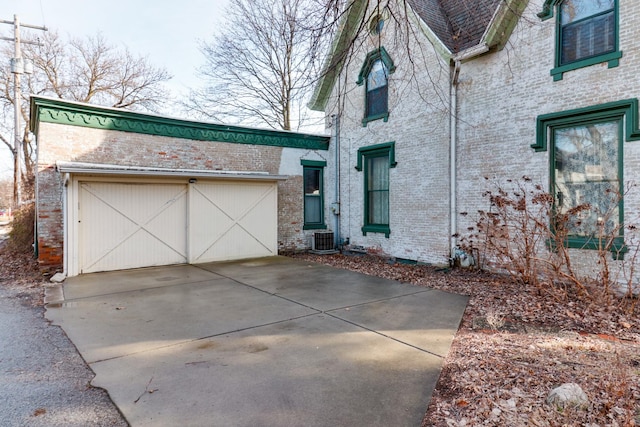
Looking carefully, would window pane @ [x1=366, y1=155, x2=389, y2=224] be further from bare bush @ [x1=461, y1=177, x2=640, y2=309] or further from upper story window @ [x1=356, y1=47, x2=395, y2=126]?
bare bush @ [x1=461, y1=177, x2=640, y2=309]

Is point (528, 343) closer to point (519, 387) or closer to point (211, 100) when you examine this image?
point (519, 387)

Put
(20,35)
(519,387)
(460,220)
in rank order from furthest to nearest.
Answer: (20,35) → (460,220) → (519,387)

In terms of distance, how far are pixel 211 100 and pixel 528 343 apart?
20610 millimetres

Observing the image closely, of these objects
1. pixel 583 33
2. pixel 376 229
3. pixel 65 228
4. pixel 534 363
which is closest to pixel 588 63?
pixel 583 33

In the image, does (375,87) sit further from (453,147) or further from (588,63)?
(588,63)

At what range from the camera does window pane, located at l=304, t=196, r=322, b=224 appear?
1288 cm

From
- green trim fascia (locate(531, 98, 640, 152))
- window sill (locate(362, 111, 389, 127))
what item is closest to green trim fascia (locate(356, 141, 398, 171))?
window sill (locate(362, 111, 389, 127))

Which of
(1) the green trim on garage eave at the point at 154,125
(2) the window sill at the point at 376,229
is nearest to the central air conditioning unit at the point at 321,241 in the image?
(2) the window sill at the point at 376,229

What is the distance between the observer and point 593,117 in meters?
6.96

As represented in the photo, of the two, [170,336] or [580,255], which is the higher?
[580,255]

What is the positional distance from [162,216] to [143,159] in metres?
1.59

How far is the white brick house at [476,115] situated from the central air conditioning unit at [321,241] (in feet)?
1.92

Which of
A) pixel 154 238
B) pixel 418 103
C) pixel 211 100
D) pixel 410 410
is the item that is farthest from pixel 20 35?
pixel 410 410

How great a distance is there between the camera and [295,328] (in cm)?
493
